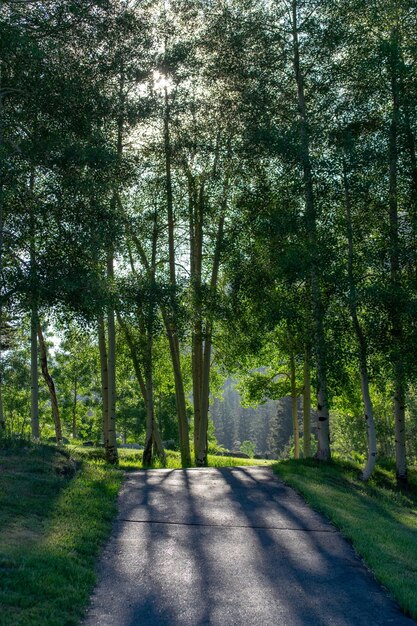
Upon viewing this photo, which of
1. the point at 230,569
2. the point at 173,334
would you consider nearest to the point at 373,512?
the point at 230,569

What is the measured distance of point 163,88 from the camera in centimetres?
2073

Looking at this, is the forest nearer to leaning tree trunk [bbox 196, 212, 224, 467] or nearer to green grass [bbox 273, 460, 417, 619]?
leaning tree trunk [bbox 196, 212, 224, 467]

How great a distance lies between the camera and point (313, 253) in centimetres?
1656

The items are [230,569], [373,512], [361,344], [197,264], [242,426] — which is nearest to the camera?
[230,569]

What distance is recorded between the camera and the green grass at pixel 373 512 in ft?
27.0

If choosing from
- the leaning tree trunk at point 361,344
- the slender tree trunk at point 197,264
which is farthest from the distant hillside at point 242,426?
the leaning tree trunk at point 361,344

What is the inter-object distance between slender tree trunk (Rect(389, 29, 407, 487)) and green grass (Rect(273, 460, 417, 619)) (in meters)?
1.37

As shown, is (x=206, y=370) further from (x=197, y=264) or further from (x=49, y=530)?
(x=49, y=530)

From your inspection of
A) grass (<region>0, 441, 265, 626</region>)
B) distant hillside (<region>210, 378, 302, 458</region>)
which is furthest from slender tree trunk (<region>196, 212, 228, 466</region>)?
distant hillside (<region>210, 378, 302, 458</region>)

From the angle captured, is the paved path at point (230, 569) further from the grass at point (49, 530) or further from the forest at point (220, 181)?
the forest at point (220, 181)

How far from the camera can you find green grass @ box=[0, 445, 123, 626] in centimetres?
621

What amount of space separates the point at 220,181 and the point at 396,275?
7.73 m

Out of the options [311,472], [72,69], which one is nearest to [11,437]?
[311,472]

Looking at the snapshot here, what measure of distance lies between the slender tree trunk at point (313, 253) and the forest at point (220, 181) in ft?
0.17
